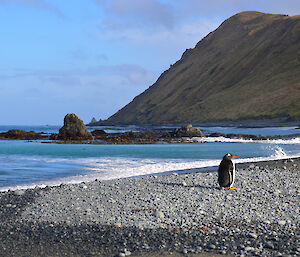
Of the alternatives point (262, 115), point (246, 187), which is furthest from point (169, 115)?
point (246, 187)

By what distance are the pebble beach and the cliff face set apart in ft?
305

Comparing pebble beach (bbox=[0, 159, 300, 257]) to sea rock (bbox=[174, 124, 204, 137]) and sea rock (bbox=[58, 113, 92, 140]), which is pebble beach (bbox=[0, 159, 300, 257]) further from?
sea rock (bbox=[174, 124, 204, 137])

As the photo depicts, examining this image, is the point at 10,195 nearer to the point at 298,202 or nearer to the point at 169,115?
the point at 298,202

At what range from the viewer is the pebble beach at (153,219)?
7.29m

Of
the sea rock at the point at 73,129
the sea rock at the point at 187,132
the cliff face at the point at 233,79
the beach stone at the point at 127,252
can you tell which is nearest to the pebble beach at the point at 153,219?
the beach stone at the point at 127,252

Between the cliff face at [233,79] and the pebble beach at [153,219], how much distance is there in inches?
3657

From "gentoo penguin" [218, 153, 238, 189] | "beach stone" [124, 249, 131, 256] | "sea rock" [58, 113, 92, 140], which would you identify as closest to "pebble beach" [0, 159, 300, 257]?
"beach stone" [124, 249, 131, 256]

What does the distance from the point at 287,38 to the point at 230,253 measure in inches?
5406

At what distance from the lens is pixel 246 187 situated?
40.9 ft

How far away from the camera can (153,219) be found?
900 cm

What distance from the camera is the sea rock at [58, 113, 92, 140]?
158 feet

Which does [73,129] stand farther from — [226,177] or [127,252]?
[127,252]

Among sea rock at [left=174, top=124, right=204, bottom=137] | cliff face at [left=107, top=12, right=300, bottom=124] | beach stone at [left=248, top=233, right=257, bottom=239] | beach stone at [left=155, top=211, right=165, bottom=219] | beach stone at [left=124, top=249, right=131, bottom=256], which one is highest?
cliff face at [left=107, top=12, right=300, bottom=124]

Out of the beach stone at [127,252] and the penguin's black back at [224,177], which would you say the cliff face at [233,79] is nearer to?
the penguin's black back at [224,177]
